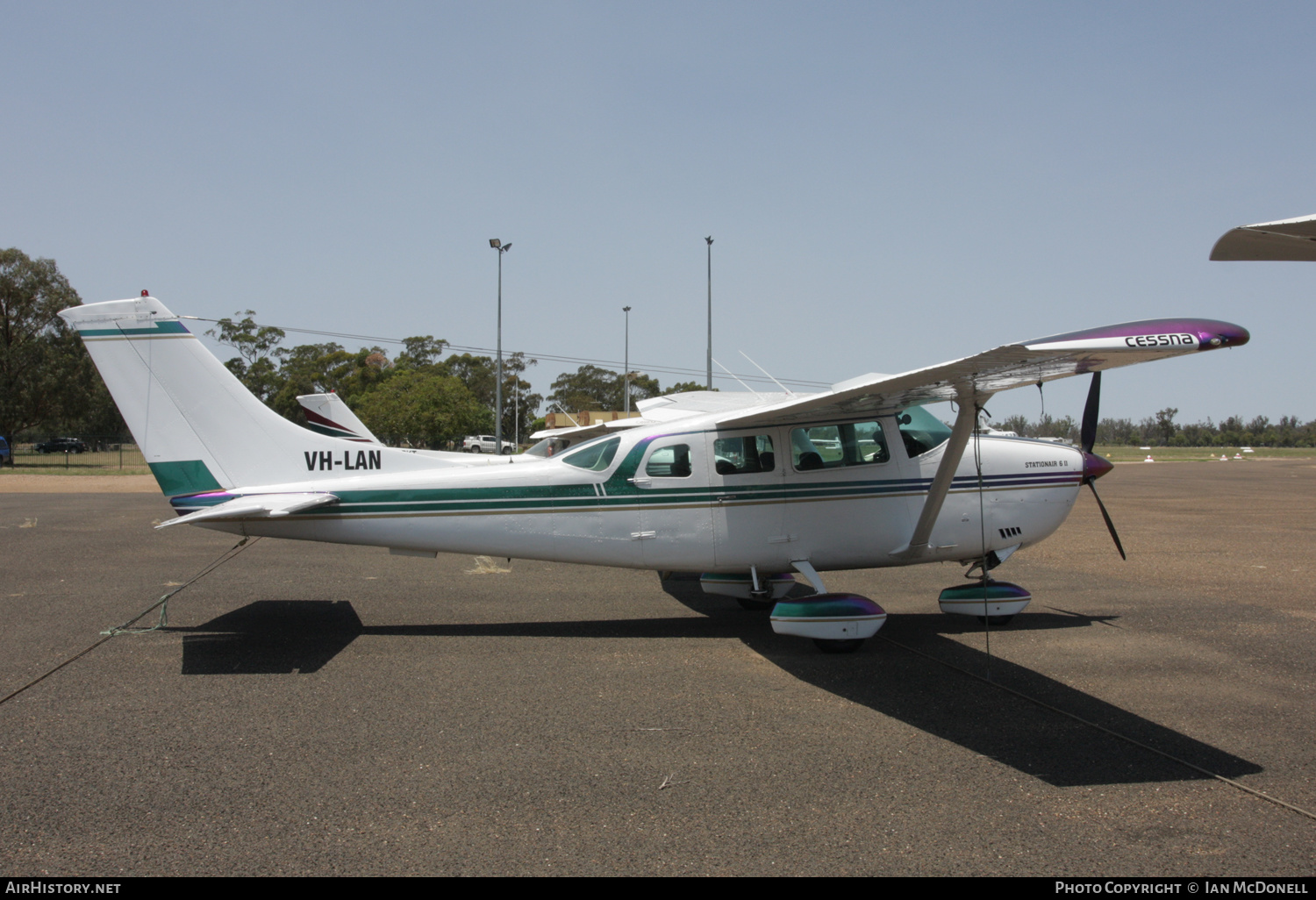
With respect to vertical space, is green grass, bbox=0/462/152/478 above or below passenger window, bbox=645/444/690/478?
below

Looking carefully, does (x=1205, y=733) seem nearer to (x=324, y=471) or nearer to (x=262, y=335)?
(x=324, y=471)

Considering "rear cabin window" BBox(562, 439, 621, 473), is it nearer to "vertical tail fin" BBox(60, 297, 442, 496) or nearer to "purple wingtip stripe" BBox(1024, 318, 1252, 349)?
"vertical tail fin" BBox(60, 297, 442, 496)

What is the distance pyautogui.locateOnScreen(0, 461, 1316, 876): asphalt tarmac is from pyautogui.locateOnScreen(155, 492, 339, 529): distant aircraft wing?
3.97 feet

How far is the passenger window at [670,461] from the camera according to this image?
7.74 m

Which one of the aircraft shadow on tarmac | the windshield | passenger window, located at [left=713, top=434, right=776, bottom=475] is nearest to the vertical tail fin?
the aircraft shadow on tarmac

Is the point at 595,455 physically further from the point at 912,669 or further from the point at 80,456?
the point at 80,456

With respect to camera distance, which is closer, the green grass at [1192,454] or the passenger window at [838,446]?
the passenger window at [838,446]

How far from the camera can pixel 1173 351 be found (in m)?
4.69

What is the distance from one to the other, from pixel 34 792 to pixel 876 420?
7003 mm

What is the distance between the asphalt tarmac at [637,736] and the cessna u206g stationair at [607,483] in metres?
0.90

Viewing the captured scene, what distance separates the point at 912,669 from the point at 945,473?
1.82 metres

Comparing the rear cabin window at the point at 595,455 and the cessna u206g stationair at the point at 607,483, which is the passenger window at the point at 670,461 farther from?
the rear cabin window at the point at 595,455

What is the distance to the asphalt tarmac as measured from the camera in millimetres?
3707

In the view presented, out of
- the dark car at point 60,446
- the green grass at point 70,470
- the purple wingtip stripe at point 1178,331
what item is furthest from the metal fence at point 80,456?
the purple wingtip stripe at point 1178,331
